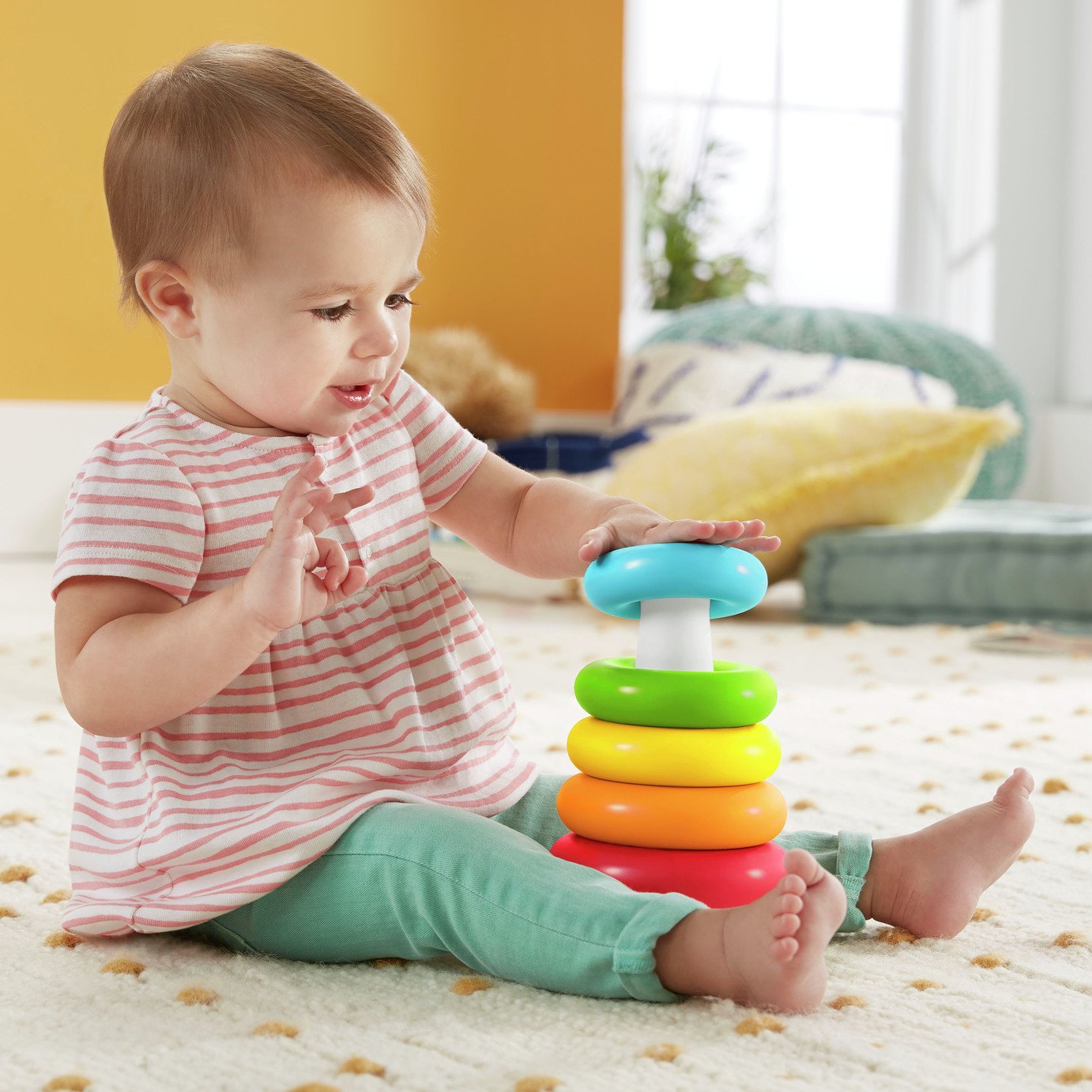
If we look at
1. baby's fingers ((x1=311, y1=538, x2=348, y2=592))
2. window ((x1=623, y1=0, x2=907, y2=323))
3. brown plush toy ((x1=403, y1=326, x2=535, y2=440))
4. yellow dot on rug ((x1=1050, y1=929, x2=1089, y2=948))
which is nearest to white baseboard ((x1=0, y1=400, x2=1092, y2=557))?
brown plush toy ((x1=403, y1=326, x2=535, y2=440))

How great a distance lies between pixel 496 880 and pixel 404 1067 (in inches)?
4.7

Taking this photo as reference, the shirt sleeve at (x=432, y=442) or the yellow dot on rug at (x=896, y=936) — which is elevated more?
the shirt sleeve at (x=432, y=442)

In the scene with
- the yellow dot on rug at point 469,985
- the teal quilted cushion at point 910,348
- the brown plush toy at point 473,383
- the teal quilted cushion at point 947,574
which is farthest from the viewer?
the teal quilted cushion at point 910,348

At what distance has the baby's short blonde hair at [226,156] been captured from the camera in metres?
0.75

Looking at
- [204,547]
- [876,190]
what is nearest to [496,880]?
[204,547]

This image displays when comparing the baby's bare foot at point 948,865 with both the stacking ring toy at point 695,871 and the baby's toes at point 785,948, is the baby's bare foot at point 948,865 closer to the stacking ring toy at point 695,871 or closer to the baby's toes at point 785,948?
the stacking ring toy at point 695,871

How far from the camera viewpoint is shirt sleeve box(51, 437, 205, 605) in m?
0.74

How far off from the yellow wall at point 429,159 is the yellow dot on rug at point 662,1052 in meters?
2.69

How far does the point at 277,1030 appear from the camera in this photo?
2.12ft

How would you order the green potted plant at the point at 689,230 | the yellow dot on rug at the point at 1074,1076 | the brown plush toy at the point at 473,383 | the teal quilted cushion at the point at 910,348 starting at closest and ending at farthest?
the yellow dot on rug at the point at 1074,1076 < the brown plush toy at the point at 473,383 < the teal quilted cushion at the point at 910,348 < the green potted plant at the point at 689,230

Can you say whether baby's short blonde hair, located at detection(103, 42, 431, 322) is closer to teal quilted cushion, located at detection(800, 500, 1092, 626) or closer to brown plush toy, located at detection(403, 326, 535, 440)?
teal quilted cushion, located at detection(800, 500, 1092, 626)

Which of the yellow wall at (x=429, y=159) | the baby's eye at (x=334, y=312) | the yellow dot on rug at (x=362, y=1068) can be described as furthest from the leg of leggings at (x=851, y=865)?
the yellow wall at (x=429, y=159)

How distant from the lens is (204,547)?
2.57 feet

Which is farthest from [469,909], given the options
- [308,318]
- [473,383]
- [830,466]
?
[473,383]
